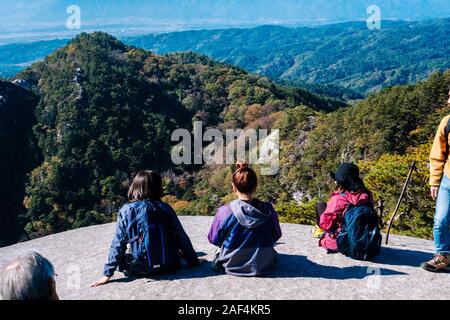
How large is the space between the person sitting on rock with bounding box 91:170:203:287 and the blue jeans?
9.54 feet

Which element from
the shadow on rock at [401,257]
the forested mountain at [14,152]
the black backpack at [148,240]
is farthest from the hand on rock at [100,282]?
the forested mountain at [14,152]

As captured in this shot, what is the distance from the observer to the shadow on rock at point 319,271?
510 cm

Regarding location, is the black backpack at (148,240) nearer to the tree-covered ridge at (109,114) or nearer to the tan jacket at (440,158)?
the tan jacket at (440,158)

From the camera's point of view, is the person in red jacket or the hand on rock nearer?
the hand on rock

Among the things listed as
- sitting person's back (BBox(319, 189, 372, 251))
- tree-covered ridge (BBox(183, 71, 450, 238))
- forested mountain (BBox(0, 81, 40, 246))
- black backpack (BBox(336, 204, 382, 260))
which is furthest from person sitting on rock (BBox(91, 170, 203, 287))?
forested mountain (BBox(0, 81, 40, 246))

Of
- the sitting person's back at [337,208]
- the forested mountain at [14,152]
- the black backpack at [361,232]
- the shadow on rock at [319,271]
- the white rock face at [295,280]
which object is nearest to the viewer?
the white rock face at [295,280]

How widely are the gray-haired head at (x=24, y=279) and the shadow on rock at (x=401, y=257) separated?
13.8 feet

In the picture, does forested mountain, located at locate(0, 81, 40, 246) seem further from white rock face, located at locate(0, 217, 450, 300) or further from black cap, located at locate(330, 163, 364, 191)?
black cap, located at locate(330, 163, 364, 191)

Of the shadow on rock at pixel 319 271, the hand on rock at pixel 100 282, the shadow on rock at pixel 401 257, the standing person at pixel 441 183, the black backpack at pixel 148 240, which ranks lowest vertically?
the hand on rock at pixel 100 282

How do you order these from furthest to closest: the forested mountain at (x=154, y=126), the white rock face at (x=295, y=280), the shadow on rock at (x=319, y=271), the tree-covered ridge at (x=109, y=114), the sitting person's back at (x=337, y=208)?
the tree-covered ridge at (x=109, y=114) < the forested mountain at (x=154, y=126) < the sitting person's back at (x=337, y=208) < the shadow on rock at (x=319, y=271) < the white rock face at (x=295, y=280)

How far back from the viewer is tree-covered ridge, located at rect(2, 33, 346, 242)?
62.1 m

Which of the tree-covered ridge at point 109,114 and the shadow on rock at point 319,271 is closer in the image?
the shadow on rock at point 319,271

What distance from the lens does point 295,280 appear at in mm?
4984

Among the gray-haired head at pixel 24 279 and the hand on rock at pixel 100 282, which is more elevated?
the gray-haired head at pixel 24 279
